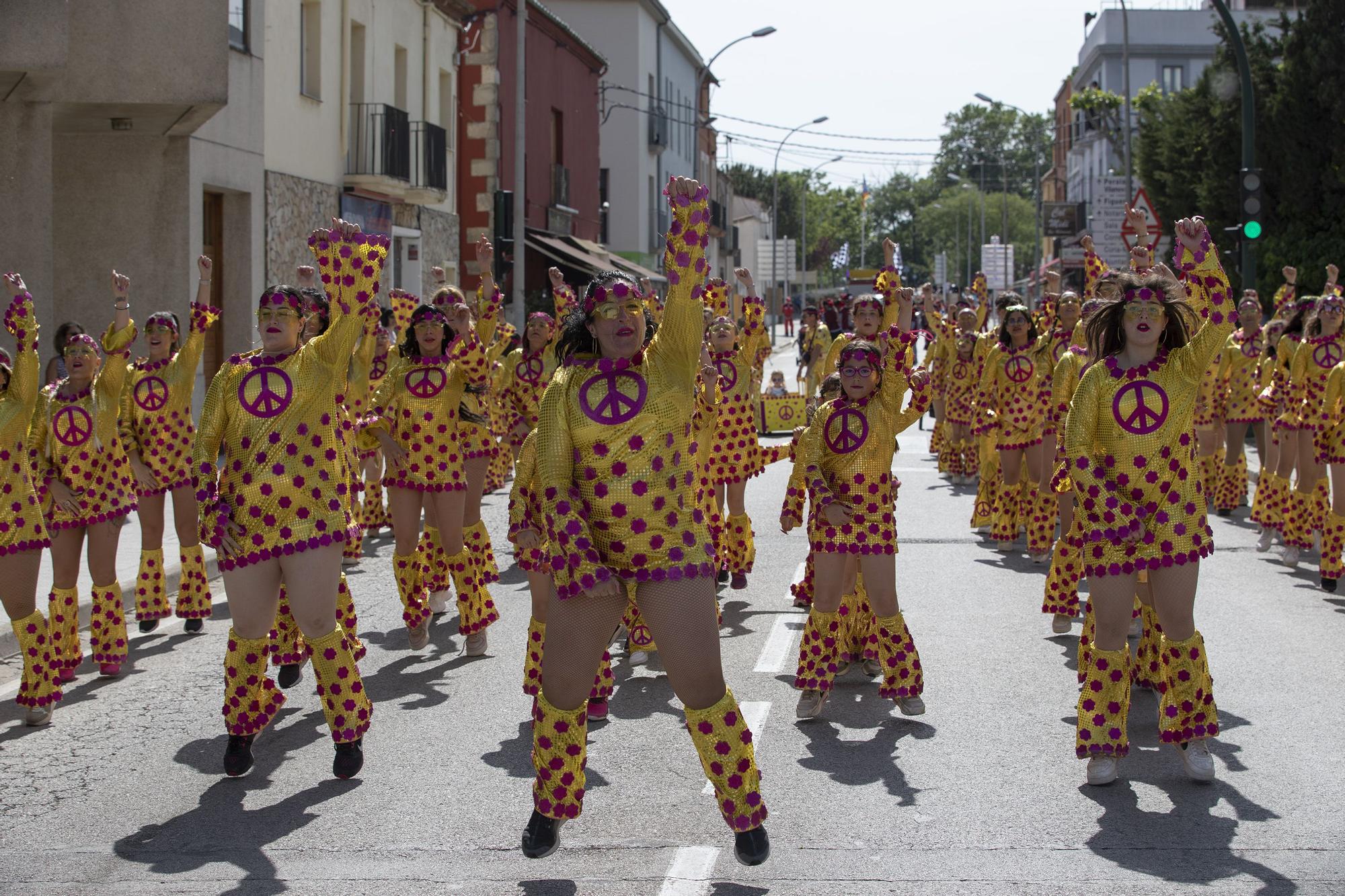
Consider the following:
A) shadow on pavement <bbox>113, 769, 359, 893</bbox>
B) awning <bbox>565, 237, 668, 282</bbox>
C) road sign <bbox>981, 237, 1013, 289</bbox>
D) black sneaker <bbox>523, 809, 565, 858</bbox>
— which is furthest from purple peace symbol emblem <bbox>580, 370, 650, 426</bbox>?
road sign <bbox>981, 237, 1013, 289</bbox>

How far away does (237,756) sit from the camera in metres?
6.62

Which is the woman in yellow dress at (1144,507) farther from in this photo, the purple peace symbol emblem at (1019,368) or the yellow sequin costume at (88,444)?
the purple peace symbol emblem at (1019,368)

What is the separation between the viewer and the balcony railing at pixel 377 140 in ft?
84.7

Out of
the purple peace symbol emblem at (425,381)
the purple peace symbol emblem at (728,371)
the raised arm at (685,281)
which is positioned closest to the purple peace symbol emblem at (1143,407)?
the raised arm at (685,281)

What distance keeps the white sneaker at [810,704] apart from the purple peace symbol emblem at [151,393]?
4.35 meters

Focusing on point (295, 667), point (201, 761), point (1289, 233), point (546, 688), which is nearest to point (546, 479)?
point (546, 688)

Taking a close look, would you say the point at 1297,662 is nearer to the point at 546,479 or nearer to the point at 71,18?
the point at 546,479

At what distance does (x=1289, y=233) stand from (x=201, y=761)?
23.6m

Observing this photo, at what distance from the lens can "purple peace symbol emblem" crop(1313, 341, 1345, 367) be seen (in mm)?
11539

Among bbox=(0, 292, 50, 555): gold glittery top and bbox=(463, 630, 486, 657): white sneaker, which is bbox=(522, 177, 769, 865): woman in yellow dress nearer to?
bbox=(0, 292, 50, 555): gold glittery top

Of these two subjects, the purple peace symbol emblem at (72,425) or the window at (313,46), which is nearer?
the purple peace symbol emblem at (72,425)

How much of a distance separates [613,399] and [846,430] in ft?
7.85

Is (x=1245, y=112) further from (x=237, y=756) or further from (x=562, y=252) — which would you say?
(x=562, y=252)

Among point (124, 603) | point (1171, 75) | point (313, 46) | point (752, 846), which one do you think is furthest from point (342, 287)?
point (1171, 75)
